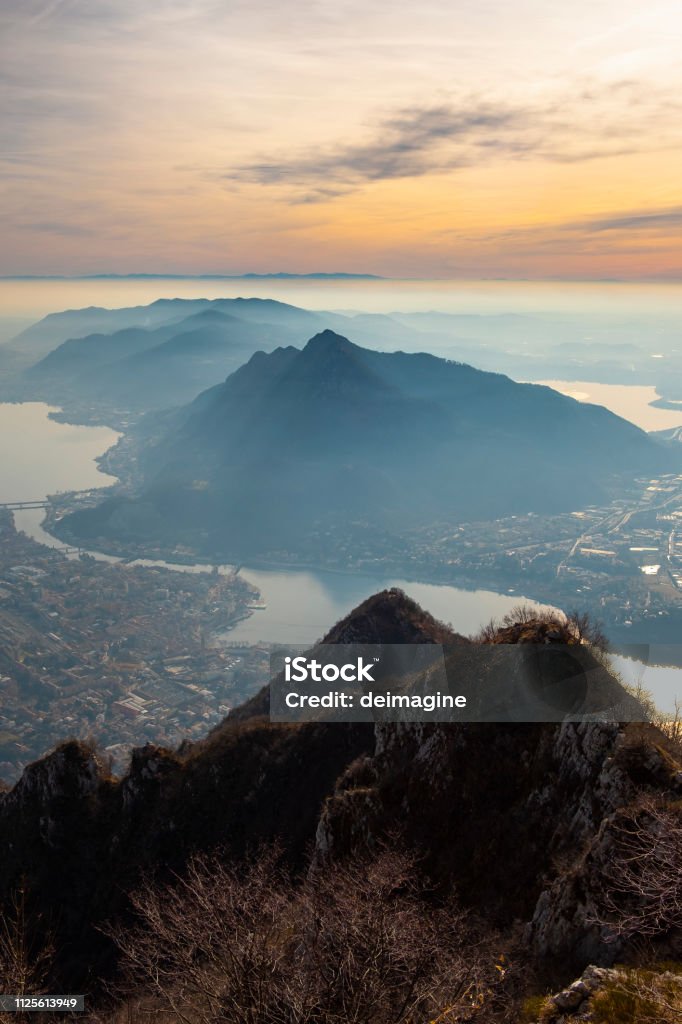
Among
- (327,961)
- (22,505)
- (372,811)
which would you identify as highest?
(327,961)

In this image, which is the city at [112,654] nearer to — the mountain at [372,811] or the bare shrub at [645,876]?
the mountain at [372,811]

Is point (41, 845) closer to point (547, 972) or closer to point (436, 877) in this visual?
point (436, 877)

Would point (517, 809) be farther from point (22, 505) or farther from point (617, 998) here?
point (22, 505)

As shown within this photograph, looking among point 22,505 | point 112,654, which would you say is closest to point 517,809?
point 112,654

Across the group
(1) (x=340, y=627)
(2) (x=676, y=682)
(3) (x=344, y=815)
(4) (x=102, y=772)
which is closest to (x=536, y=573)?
(2) (x=676, y=682)

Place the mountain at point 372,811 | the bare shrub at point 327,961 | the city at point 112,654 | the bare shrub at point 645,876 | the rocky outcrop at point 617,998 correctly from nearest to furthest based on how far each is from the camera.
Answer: the rocky outcrop at point 617,998 < the bare shrub at point 327,961 < the bare shrub at point 645,876 < the mountain at point 372,811 < the city at point 112,654

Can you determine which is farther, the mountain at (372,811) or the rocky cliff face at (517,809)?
the mountain at (372,811)

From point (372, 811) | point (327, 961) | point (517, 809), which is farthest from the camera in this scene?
point (372, 811)

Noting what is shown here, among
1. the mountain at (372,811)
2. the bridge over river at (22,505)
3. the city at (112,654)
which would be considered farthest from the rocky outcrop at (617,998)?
the bridge over river at (22,505)
